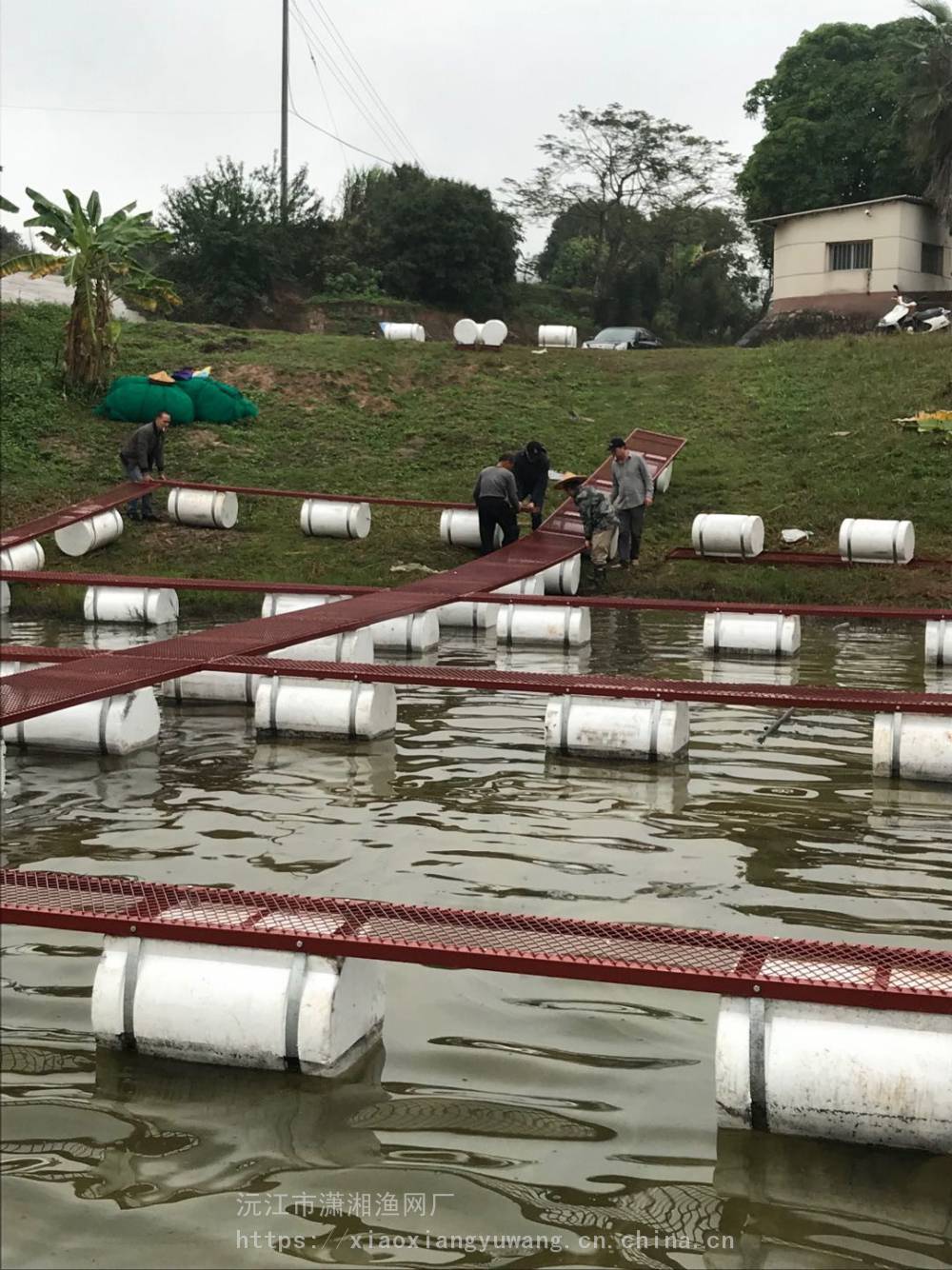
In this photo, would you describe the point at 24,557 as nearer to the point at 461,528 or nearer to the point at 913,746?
the point at 461,528

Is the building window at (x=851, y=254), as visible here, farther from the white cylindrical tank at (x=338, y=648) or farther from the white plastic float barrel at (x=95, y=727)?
the white plastic float barrel at (x=95, y=727)

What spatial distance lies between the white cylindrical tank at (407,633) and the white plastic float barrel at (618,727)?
4.46 metres

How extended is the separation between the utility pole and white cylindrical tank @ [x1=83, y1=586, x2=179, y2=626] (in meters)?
31.6

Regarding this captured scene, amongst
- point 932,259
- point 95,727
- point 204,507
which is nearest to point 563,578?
point 204,507

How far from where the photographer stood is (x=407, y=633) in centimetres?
1509

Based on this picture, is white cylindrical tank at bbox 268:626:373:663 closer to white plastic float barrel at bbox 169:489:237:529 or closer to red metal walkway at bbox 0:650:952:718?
red metal walkway at bbox 0:650:952:718

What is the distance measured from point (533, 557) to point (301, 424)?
9.00m

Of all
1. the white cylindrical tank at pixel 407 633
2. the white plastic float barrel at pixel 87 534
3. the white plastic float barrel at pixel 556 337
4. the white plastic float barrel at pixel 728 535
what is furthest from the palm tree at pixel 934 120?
the white cylindrical tank at pixel 407 633

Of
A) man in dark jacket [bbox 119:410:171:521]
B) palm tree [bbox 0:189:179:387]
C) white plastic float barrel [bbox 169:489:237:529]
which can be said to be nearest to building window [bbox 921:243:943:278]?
palm tree [bbox 0:189:179:387]

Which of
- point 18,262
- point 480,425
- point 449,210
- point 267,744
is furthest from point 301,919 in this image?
point 449,210

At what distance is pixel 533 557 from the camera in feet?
59.5

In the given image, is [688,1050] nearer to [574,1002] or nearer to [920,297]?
[574,1002]

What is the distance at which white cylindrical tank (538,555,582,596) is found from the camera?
1798cm

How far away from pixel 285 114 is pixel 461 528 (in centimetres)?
3426
